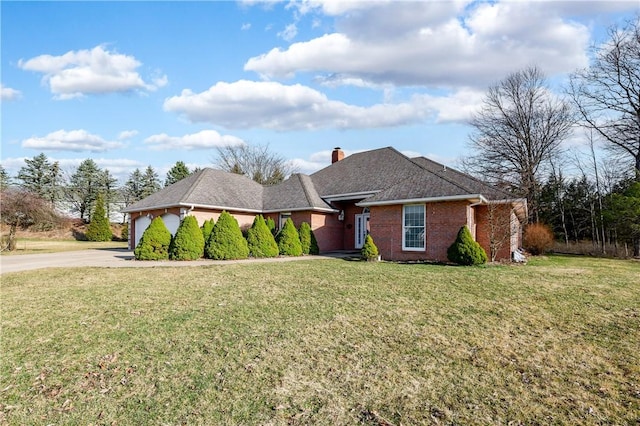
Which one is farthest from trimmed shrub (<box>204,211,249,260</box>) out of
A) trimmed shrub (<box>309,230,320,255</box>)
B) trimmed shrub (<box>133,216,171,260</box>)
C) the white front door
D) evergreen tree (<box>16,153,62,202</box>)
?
evergreen tree (<box>16,153,62,202</box>)

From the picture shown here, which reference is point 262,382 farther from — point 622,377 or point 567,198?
point 567,198

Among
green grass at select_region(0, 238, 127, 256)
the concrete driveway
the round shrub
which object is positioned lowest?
green grass at select_region(0, 238, 127, 256)

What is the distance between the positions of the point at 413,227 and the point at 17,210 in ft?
77.4

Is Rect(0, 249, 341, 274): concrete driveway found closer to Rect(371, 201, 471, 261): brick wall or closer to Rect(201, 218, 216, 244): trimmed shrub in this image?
Rect(201, 218, 216, 244): trimmed shrub

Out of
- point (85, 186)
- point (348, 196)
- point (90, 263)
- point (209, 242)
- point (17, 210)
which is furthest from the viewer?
point (85, 186)

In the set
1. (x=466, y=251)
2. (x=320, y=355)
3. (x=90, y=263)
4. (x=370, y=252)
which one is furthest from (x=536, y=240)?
(x=90, y=263)

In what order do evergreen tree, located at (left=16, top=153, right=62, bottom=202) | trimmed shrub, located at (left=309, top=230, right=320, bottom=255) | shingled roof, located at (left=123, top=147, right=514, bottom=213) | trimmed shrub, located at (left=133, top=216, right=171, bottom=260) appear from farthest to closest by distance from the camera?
1. evergreen tree, located at (left=16, top=153, right=62, bottom=202)
2. trimmed shrub, located at (left=309, top=230, right=320, bottom=255)
3. shingled roof, located at (left=123, top=147, right=514, bottom=213)
4. trimmed shrub, located at (left=133, top=216, right=171, bottom=260)

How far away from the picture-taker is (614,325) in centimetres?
582

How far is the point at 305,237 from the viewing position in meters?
18.3

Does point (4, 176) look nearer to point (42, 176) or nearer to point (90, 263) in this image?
point (42, 176)

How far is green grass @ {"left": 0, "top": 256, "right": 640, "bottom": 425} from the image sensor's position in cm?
345

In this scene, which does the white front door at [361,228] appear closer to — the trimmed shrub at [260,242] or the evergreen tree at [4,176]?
the trimmed shrub at [260,242]

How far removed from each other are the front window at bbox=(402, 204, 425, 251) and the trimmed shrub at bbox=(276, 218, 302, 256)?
522 cm

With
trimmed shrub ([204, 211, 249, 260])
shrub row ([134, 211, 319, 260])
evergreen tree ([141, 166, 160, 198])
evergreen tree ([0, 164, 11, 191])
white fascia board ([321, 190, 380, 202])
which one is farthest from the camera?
evergreen tree ([141, 166, 160, 198])
